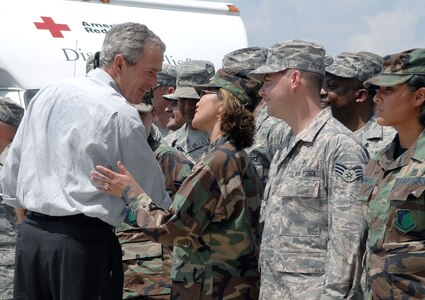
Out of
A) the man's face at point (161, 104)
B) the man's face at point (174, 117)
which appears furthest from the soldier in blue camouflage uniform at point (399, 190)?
the man's face at point (161, 104)

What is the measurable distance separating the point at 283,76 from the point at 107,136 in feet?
3.09

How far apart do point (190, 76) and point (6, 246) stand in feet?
6.08

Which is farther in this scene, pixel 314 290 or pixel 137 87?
pixel 137 87

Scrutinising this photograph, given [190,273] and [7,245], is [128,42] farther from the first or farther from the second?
[7,245]

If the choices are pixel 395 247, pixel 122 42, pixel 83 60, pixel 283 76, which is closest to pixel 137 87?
pixel 122 42

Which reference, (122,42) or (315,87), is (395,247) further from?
(122,42)

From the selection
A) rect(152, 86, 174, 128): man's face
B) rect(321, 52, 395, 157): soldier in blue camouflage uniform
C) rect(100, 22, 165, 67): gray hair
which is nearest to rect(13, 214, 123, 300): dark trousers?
rect(100, 22, 165, 67): gray hair

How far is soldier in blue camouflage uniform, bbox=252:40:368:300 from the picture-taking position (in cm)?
452

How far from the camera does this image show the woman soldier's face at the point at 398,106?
4383mm

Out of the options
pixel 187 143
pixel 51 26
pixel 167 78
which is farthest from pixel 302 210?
pixel 51 26

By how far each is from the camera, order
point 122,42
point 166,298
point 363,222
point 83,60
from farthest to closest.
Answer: point 83,60, point 166,298, point 122,42, point 363,222

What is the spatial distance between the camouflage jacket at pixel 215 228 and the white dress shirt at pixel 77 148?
0.23 metres

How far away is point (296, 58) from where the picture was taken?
16.4 feet

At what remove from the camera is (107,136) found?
4.68 metres
